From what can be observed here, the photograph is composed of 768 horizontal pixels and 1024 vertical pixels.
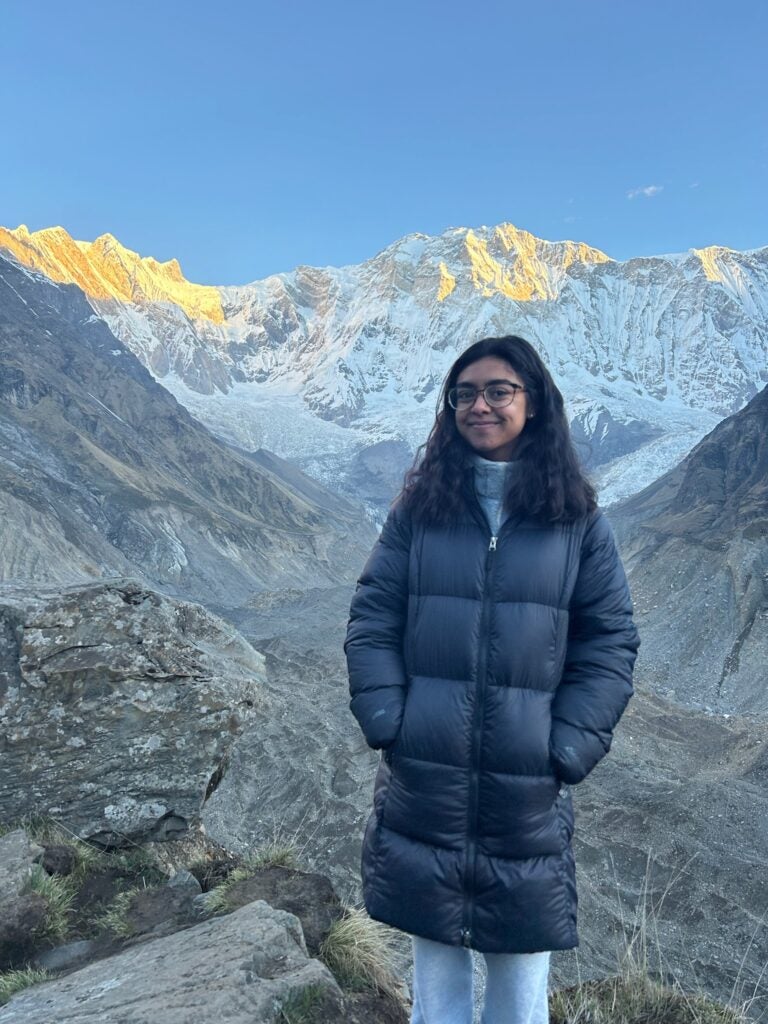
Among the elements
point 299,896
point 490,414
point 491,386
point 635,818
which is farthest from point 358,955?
point 635,818

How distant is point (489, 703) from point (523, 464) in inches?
39.3

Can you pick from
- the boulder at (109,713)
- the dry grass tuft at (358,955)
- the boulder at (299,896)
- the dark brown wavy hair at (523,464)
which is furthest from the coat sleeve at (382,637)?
the boulder at (109,713)

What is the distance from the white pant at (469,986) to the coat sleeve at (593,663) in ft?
2.48

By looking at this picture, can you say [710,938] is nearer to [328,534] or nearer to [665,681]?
[665,681]

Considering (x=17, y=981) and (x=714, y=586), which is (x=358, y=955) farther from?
(x=714, y=586)

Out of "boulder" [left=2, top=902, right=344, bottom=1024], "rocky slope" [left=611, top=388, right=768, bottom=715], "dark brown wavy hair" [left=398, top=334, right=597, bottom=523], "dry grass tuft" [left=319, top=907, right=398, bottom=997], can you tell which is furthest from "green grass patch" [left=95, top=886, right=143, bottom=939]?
"rocky slope" [left=611, top=388, right=768, bottom=715]

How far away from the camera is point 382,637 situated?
2.74m

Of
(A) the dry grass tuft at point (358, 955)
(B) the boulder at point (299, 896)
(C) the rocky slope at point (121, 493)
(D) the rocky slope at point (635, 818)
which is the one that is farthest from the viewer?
(C) the rocky slope at point (121, 493)

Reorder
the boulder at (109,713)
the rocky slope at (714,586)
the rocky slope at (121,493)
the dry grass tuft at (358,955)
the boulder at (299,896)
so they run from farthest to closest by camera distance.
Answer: the rocky slope at (121,493) → the rocky slope at (714,586) → the boulder at (109,713) → the boulder at (299,896) → the dry grass tuft at (358,955)

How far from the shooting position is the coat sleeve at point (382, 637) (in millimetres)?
2570

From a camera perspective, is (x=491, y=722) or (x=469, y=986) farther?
(x=469, y=986)

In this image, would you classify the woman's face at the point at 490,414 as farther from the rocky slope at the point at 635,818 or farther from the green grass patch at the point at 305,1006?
the rocky slope at the point at 635,818

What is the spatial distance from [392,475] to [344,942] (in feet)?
479

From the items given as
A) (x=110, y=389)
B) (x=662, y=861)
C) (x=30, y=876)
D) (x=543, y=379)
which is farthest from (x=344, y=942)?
(x=110, y=389)
